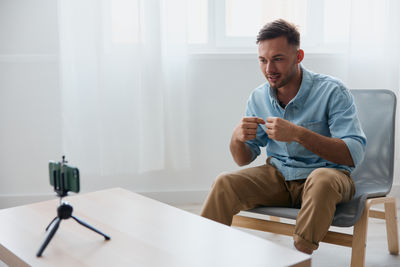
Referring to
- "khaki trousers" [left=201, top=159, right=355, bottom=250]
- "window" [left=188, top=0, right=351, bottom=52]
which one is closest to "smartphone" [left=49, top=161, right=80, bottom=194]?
"khaki trousers" [left=201, top=159, right=355, bottom=250]

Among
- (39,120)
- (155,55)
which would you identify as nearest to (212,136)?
(155,55)

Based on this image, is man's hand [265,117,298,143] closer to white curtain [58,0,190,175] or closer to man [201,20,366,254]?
man [201,20,366,254]

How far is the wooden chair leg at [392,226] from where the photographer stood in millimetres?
2102

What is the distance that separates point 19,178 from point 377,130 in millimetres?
2130

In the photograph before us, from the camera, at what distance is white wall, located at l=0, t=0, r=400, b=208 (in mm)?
2967

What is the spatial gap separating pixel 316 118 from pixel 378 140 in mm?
397

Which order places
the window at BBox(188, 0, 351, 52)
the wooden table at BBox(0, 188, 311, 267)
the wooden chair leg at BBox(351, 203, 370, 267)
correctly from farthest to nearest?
the window at BBox(188, 0, 351, 52) → the wooden chair leg at BBox(351, 203, 370, 267) → the wooden table at BBox(0, 188, 311, 267)

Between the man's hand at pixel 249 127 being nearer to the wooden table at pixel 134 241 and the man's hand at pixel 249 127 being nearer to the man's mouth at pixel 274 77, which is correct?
the man's mouth at pixel 274 77

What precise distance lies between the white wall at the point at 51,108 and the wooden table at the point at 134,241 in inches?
56.0

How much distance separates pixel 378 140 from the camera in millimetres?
2166

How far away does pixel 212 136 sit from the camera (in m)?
3.18

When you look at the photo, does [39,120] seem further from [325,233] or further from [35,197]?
[325,233]

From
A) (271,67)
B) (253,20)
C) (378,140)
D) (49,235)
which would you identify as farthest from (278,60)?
(253,20)

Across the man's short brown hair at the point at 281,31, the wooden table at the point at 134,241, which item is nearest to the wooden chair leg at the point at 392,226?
the man's short brown hair at the point at 281,31
